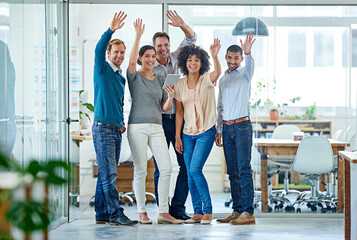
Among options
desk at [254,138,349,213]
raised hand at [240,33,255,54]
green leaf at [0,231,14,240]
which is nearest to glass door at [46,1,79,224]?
raised hand at [240,33,255,54]

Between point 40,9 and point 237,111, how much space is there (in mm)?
1776

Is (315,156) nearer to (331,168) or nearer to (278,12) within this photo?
(331,168)

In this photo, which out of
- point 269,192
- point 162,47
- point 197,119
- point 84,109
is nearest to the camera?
point 197,119

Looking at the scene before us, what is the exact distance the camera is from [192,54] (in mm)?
4723

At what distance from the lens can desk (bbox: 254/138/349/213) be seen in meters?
5.09

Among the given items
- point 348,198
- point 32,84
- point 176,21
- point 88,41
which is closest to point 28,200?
point 348,198

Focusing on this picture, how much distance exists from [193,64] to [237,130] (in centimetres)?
66

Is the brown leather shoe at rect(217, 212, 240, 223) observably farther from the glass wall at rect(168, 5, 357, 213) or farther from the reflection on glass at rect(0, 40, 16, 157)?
the reflection on glass at rect(0, 40, 16, 157)

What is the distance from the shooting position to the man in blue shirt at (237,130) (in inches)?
186

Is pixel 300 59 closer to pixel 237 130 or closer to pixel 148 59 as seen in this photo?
pixel 237 130

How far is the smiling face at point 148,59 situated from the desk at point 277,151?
1229 millimetres

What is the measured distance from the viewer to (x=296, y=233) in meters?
4.34

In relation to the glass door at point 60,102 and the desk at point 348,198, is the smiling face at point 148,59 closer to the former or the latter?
the glass door at point 60,102

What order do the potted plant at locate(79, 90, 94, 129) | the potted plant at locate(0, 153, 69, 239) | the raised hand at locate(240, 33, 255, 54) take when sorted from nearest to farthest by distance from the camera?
1. the potted plant at locate(0, 153, 69, 239)
2. the raised hand at locate(240, 33, 255, 54)
3. the potted plant at locate(79, 90, 94, 129)
